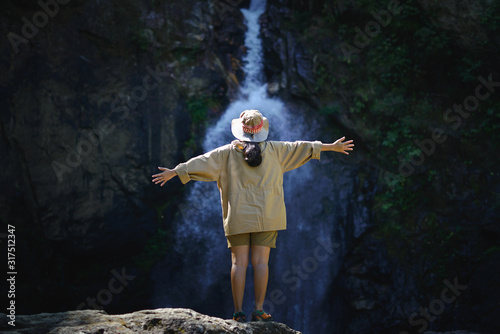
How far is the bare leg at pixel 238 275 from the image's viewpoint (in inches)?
172

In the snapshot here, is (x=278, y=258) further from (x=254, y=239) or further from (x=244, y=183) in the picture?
(x=244, y=183)

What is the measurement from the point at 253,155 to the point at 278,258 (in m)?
5.54

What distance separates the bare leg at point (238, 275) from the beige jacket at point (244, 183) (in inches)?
8.2

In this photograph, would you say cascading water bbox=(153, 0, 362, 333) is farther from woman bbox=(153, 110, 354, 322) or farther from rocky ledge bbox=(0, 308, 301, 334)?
rocky ledge bbox=(0, 308, 301, 334)

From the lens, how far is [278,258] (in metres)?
9.62

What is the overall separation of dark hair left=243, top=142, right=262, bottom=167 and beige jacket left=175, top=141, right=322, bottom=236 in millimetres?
72

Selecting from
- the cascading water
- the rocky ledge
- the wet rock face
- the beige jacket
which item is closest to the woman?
the beige jacket

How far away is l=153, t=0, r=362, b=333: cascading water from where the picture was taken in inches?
368

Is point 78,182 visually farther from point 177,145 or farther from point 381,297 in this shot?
point 381,297

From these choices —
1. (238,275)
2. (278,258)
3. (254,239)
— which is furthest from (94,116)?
(238,275)

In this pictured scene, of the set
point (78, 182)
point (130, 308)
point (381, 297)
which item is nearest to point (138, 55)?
point (78, 182)

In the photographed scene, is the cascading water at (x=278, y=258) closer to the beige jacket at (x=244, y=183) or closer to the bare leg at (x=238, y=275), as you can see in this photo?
the bare leg at (x=238, y=275)

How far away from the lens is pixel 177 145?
10.1 meters

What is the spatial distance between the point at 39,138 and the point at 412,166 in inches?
288
